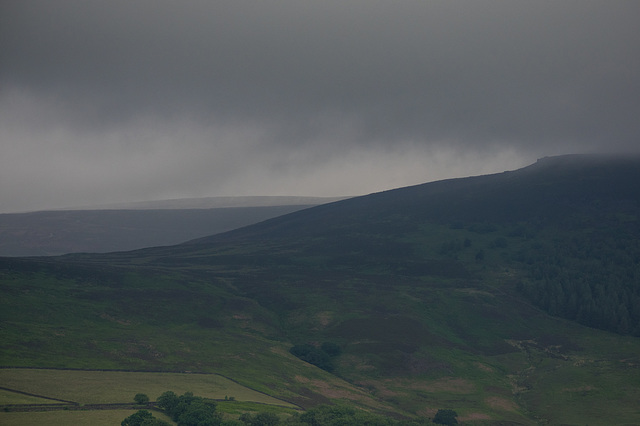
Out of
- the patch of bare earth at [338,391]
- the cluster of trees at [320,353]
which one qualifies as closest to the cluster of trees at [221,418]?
the patch of bare earth at [338,391]

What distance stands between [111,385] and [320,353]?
60.3m

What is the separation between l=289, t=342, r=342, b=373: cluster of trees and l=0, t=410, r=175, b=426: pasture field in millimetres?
62984

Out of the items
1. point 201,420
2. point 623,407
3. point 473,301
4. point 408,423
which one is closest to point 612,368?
point 623,407

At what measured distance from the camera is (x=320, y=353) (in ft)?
432

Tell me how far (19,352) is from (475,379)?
95.0m

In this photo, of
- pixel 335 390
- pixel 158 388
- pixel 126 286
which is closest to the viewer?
pixel 158 388

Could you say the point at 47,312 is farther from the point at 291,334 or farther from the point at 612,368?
the point at 612,368

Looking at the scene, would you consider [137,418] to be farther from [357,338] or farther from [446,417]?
[357,338]

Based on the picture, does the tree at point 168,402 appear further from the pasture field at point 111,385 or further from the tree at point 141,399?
the pasture field at point 111,385

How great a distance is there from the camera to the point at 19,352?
94.2m

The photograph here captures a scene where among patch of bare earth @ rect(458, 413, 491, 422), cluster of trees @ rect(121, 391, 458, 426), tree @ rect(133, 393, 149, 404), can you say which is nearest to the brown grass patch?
patch of bare earth @ rect(458, 413, 491, 422)

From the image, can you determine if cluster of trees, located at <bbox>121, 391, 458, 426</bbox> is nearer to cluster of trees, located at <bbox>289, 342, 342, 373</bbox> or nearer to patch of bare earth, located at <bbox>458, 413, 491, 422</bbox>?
patch of bare earth, located at <bbox>458, 413, 491, 422</bbox>

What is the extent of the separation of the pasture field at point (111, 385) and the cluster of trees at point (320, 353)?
111 ft

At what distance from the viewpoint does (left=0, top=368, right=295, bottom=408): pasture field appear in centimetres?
7319
